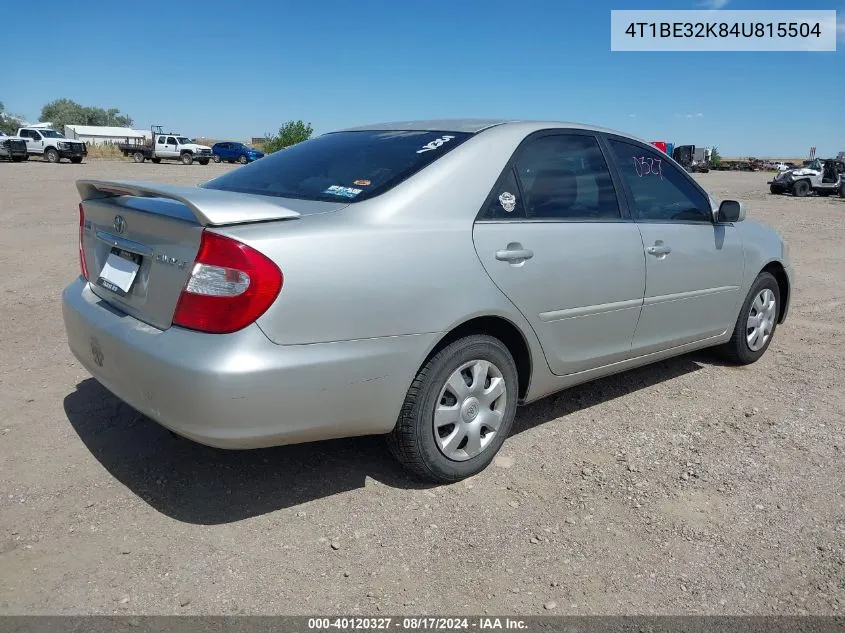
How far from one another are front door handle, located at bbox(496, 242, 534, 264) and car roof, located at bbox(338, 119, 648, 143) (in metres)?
0.61

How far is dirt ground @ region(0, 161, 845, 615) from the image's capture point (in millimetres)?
2426

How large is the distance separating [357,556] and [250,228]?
1280 mm

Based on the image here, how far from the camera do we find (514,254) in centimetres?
316

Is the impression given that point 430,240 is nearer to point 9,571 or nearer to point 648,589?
point 648,589

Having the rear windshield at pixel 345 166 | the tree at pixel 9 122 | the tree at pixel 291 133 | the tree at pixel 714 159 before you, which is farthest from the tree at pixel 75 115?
the rear windshield at pixel 345 166

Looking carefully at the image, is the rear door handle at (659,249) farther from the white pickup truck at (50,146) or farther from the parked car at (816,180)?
the white pickup truck at (50,146)

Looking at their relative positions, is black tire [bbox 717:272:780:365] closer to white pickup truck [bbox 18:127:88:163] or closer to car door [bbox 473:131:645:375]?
car door [bbox 473:131:645:375]

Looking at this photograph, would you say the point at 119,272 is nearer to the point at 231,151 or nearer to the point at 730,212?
the point at 730,212

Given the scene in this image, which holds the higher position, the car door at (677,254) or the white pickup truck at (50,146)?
the white pickup truck at (50,146)

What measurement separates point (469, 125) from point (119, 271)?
1.78m

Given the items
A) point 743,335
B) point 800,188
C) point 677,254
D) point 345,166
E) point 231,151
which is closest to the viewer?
point 345,166

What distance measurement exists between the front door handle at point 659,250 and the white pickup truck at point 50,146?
38572 mm

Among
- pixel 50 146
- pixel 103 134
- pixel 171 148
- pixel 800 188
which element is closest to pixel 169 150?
pixel 171 148

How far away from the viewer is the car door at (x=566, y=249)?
10.4 ft
